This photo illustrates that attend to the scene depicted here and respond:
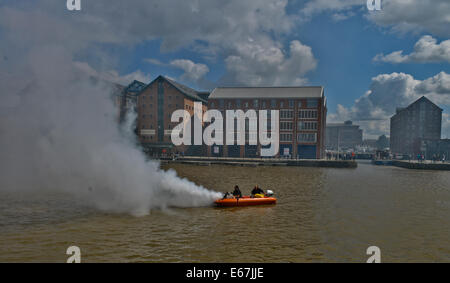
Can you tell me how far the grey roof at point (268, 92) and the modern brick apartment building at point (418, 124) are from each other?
4959cm

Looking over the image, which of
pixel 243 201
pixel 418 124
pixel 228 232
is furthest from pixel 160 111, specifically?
pixel 418 124

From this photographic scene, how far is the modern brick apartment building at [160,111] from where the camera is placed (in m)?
81.6

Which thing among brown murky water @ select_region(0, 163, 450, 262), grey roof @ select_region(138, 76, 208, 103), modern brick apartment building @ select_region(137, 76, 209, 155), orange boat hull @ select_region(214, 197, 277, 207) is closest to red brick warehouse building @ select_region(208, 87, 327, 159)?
grey roof @ select_region(138, 76, 208, 103)

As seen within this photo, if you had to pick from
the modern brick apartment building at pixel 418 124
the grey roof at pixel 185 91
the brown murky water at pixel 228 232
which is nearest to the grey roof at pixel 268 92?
the grey roof at pixel 185 91

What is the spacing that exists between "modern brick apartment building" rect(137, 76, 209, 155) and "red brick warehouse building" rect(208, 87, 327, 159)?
29.0ft

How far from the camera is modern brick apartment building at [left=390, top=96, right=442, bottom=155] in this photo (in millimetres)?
111250

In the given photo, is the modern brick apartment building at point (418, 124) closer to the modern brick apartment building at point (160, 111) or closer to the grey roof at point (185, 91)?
the grey roof at point (185, 91)

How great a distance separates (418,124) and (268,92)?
72.1 meters

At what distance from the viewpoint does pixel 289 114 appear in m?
79.3

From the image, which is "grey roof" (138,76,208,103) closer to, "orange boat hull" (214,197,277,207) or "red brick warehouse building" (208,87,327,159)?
"red brick warehouse building" (208,87,327,159)

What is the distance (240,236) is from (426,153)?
335 ft

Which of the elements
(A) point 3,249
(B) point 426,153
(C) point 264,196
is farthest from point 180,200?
(B) point 426,153

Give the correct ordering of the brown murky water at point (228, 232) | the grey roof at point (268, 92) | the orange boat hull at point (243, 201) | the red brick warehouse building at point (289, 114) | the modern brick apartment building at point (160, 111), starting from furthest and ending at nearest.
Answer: the modern brick apartment building at point (160, 111), the grey roof at point (268, 92), the red brick warehouse building at point (289, 114), the orange boat hull at point (243, 201), the brown murky water at point (228, 232)
